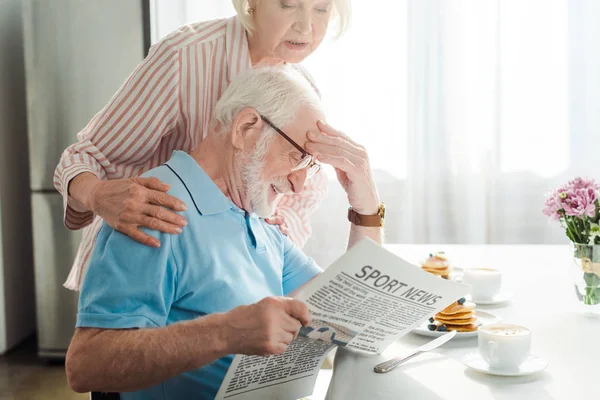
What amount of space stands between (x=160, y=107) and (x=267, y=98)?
327 millimetres

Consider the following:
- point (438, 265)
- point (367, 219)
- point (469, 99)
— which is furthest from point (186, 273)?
point (469, 99)

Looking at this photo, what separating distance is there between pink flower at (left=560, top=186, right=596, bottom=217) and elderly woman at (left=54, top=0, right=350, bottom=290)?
1.98 feet

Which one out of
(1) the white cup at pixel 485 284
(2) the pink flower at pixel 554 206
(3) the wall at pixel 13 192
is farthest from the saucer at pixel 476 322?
(3) the wall at pixel 13 192

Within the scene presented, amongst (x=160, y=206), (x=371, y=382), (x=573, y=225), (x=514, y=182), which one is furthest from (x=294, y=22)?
(x=514, y=182)

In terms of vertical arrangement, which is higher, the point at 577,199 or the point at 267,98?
the point at 267,98

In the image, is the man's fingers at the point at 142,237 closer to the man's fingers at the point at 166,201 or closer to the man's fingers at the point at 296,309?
the man's fingers at the point at 166,201

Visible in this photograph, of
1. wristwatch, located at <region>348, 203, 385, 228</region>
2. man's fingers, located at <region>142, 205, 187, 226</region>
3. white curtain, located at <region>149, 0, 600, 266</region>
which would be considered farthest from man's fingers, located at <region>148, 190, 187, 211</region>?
white curtain, located at <region>149, 0, 600, 266</region>

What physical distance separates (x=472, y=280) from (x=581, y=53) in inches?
101

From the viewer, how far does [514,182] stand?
3.73 metres

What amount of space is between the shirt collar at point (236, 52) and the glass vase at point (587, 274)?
2.70ft

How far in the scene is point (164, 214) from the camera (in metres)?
1.19

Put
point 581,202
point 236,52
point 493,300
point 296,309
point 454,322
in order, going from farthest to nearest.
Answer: point 236,52
point 493,300
point 581,202
point 454,322
point 296,309

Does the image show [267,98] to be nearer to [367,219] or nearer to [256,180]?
[256,180]

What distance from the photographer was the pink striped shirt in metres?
1.55
